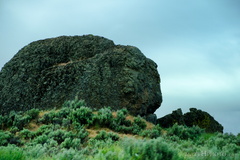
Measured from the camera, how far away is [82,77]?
60.0 ft

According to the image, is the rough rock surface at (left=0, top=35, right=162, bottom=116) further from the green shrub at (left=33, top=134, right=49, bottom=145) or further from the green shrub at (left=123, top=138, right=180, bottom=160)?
the green shrub at (left=123, top=138, right=180, bottom=160)

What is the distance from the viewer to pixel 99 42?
2195 centimetres

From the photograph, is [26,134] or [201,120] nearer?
[26,134]

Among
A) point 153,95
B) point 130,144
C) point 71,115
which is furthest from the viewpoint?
point 153,95

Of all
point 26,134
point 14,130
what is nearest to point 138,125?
point 26,134

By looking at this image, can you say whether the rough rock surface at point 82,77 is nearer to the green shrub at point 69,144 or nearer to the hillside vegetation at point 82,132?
the hillside vegetation at point 82,132

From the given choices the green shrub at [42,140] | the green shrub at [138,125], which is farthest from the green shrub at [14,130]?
the green shrub at [138,125]

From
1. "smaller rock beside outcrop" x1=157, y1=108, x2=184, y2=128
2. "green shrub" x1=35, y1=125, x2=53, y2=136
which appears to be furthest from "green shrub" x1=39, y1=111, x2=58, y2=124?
"smaller rock beside outcrop" x1=157, y1=108, x2=184, y2=128

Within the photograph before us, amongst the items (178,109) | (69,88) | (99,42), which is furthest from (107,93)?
(178,109)

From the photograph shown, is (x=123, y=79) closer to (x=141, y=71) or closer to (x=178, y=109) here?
(x=141, y=71)

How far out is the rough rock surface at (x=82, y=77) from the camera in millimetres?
18172

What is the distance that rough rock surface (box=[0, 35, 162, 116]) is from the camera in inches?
715

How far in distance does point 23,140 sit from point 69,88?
19.3 ft

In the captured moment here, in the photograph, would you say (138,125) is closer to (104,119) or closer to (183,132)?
(104,119)
